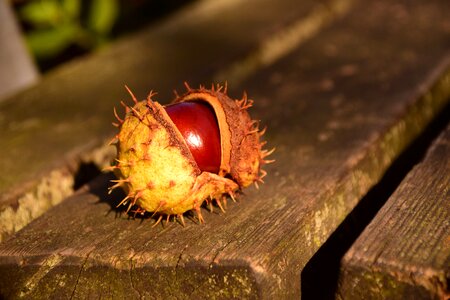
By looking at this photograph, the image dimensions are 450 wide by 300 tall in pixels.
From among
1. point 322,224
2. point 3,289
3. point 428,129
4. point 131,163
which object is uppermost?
point 131,163

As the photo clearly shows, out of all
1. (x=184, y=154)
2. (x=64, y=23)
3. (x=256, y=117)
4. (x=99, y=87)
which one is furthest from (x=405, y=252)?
(x=64, y=23)

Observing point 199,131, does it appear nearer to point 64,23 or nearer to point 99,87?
point 99,87

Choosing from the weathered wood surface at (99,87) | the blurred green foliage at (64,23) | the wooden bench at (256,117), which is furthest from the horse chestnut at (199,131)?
the blurred green foliage at (64,23)

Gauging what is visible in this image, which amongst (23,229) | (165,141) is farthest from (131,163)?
(23,229)

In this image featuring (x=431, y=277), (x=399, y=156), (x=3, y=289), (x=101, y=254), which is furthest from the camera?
(x=399, y=156)

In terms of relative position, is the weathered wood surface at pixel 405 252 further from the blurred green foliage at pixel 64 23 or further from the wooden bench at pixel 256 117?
the blurred green foliage at pixel 64 23

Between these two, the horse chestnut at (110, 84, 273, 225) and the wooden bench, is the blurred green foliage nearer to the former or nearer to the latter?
the wooden bench

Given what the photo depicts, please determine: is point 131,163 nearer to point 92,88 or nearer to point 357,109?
point 357,109
